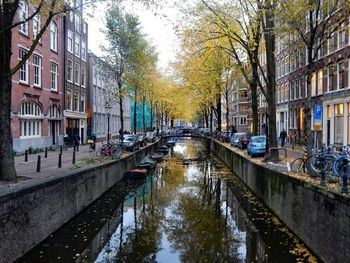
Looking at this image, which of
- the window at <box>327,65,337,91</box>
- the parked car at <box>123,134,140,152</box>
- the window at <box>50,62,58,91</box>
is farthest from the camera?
the window at <box>50,62,58,91</box>

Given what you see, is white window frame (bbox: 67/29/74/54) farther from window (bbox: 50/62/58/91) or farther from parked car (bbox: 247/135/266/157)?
parked car (bbox: 247/135/266/157)

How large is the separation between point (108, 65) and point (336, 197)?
2790 cm

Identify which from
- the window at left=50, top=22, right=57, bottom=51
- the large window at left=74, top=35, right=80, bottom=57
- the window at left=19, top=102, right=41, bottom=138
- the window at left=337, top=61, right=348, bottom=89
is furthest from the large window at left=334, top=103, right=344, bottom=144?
the large window at left=74, top=35, right=80, bottom=57

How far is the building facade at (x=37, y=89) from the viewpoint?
30188 mm

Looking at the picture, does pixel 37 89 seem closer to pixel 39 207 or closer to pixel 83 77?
pixel 83 77

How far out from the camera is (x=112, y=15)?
3512 cm

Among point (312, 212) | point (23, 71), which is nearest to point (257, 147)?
point (312, 212)

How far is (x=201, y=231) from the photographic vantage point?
50.6 feet

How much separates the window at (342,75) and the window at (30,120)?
80.4 feet

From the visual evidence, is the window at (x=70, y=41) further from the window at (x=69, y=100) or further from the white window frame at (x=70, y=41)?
the window at (x=69, y=100)

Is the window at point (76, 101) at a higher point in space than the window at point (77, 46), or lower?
lower

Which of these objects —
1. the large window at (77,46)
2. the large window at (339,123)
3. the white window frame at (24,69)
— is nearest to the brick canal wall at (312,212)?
the large window at (339,123)

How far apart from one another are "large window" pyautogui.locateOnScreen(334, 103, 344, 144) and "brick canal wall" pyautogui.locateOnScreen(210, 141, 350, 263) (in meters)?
14.5

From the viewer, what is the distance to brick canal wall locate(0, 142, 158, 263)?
1056 cm
